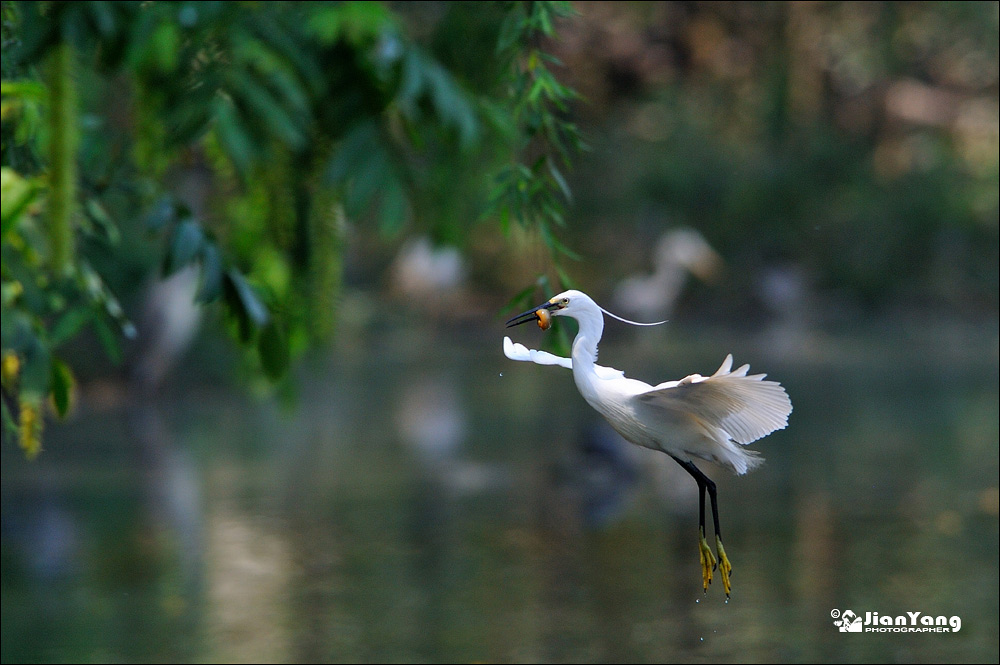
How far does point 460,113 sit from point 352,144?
0.28 metres

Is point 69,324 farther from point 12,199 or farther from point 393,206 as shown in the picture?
point 12,199

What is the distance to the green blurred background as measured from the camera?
2.44 m

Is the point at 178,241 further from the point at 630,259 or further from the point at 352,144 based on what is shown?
the point at 630,259

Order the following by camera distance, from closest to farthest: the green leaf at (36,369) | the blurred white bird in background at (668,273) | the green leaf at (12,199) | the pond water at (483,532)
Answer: the green leaf at (12,199)
the green leaf at (36,369)
the pond water at (483,532)
the blurred white bird in background at (668,273)

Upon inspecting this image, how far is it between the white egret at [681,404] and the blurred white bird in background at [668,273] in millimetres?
15623

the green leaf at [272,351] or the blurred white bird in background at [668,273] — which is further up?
the blurred white bird in background at [668,273]

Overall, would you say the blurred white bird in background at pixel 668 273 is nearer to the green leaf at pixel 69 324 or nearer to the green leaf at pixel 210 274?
the green leaf at pixel 69 324

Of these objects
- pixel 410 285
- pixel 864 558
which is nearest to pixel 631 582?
pixel 864 558

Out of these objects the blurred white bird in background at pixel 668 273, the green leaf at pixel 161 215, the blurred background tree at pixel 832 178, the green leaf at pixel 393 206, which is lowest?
the green leaf at pixel 393 206

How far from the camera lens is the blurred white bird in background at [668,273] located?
17312 mm

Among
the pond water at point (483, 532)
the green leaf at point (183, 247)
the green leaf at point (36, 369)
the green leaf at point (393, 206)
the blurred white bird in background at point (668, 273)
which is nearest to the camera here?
the green leaf at point (393, 206)

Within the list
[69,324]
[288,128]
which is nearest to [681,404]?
[288,128]

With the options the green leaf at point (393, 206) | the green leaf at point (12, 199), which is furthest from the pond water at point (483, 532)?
the green leaf at point (12, 199)

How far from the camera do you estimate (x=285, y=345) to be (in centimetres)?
274
